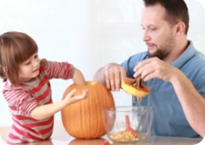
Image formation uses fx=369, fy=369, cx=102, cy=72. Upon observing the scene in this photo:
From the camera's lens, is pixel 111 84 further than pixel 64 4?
No

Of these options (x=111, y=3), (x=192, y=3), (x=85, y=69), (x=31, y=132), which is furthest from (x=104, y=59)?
(x=31, y=132)

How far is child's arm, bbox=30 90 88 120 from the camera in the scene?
1001 mm

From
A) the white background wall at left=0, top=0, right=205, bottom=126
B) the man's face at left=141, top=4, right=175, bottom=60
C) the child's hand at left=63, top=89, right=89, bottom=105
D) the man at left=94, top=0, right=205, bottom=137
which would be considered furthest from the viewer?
the white background wall at left=0, top=0, right=205, bottom=126

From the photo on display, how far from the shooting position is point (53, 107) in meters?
1.01

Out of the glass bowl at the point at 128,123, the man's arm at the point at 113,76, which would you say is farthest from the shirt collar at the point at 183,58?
the glass bowl at the point at 128,123

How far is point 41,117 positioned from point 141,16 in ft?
2.18

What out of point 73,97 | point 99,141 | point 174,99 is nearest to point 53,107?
point 73,97

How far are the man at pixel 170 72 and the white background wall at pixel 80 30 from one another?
0.11m

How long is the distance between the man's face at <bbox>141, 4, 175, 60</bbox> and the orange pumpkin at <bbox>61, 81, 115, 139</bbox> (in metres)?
0.40

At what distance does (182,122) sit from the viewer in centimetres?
129

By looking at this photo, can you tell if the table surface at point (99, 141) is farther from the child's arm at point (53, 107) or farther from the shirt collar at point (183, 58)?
the shirt collar at point (183, 58)

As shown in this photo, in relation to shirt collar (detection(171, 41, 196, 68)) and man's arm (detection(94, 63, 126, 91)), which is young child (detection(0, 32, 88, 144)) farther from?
shirt collar (detection(171, 41, 196, 68))

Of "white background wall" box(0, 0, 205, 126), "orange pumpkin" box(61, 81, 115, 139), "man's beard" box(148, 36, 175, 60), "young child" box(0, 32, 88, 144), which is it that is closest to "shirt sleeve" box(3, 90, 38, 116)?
"young child" box(0, 32, 88, 144)

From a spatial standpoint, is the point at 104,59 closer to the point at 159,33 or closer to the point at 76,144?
the point at 159,33
